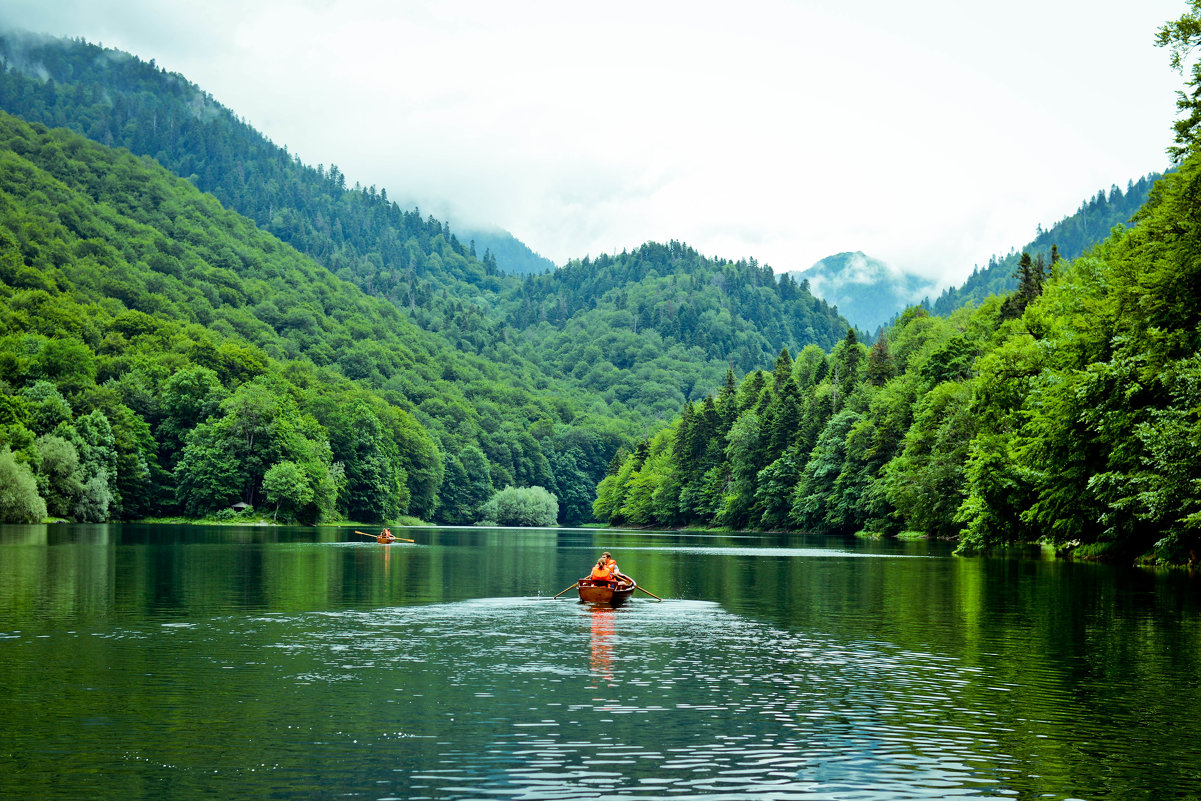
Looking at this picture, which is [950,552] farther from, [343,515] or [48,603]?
[343,515]

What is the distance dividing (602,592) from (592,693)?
21.4 metres

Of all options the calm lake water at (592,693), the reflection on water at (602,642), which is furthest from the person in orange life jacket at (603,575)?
the calm lake water at (592,693)

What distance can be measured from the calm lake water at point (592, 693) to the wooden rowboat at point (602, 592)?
92 cm

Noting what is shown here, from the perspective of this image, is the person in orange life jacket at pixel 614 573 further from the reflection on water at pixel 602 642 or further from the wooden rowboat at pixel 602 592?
the reflection on water at pixel 602 642

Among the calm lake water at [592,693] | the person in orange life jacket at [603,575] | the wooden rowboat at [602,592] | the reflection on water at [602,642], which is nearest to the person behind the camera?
the calm lake water at [592,693]

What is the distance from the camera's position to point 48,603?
39.5 metres

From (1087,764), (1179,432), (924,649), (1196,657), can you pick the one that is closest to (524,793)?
(1087,764)

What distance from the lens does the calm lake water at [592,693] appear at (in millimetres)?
17344

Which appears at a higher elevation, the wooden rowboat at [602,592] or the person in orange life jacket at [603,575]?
the person in orange life jacket at [603,575]

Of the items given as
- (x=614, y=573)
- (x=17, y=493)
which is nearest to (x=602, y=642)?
(x=614, y=573)

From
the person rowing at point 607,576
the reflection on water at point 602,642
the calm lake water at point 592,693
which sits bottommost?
the reflection on water at point 602,642

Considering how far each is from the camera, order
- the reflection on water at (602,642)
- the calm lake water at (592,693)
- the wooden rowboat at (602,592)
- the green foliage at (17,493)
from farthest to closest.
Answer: the green foliage at (17,493) → the wooden rowboat at (602,592) → the reflection on water at (602,642) → the calm lake water at (592,693)

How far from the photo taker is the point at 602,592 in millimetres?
46312

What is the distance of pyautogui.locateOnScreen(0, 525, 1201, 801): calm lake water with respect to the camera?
1734cm
